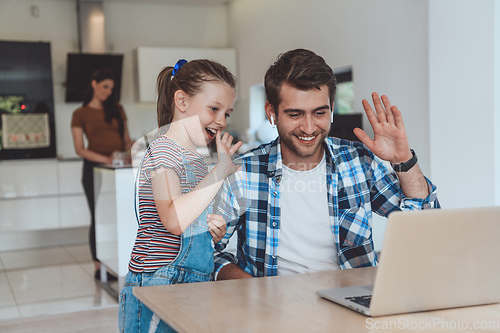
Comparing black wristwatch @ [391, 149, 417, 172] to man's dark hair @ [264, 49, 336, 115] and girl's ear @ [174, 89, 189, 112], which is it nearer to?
man's dark hair @ [264, 49, 336, 115]

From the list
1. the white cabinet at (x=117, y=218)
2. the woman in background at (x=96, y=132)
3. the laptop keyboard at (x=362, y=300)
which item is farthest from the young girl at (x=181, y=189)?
the woman in background at (x=96, y=132)

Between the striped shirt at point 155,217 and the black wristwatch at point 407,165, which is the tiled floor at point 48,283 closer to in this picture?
the striped shirt at point 155,217

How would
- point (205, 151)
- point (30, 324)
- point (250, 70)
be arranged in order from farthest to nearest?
point (250, 70) → point (30, 324) → point (205, 151)

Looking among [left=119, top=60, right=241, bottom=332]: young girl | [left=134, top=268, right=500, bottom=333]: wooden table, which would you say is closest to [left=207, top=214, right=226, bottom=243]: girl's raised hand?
[left=119, top=60, right=241, bottom=332]: young girl

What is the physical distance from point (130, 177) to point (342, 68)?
168 cm

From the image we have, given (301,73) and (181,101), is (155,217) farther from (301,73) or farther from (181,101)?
(301,73)

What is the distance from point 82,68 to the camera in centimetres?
550

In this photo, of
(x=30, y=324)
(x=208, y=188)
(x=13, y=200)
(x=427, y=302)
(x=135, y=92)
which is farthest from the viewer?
(x=135, y=92)

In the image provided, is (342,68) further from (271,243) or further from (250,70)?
(271,243)

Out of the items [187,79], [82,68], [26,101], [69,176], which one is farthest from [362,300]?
[26,101]

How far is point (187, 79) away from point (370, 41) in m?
2.34

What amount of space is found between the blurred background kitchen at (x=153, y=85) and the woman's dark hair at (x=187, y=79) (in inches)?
56.9

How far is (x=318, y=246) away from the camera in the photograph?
1671 millimetres

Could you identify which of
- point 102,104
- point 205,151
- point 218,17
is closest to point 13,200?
point 102,104
